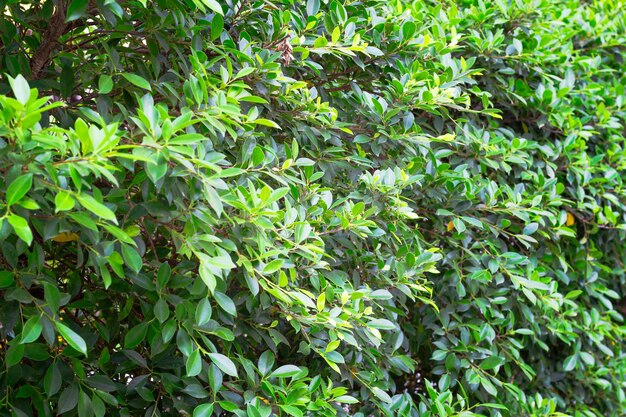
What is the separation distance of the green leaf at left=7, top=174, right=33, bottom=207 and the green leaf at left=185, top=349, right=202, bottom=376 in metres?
0.62

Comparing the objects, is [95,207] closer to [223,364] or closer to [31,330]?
[31,330]

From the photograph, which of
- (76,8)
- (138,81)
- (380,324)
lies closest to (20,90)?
(76,8)

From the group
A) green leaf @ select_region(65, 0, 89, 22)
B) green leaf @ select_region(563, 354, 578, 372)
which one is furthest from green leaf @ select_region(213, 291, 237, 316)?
green leaf @ select_region(563, 354, 578, 372)

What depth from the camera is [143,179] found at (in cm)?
168

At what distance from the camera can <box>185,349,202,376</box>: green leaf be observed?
1752 millimetres

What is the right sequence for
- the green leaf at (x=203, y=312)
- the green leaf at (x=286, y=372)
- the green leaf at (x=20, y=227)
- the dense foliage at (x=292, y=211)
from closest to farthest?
the green leaf at (x=20, y=227) → the dense foliage at (x=292, y=211) → the green leaf at (x=203, y=312) → the green leaf at (x=286, y=372)

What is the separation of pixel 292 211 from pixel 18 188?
31.1 inches

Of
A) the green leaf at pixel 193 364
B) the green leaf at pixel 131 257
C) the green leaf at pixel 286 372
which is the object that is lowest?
the green leaf at pixel 286 372

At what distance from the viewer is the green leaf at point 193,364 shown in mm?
1752

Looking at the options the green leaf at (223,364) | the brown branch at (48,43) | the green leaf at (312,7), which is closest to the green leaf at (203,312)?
the green leaf at (223,364)

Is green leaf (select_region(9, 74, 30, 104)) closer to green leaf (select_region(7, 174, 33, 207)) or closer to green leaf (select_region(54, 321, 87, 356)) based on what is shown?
green leaf (select_region(7, 174, 33, 207))

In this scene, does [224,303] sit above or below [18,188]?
below

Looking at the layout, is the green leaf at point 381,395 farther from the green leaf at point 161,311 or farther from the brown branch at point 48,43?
the brown branch at point 48,43

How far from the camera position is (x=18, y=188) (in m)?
1.33
